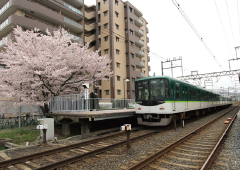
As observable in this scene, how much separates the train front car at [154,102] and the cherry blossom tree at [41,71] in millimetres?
5301

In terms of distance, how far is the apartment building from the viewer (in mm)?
30781

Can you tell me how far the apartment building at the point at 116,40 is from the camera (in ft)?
101

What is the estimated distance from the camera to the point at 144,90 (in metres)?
10.8

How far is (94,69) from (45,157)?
929 centimetres

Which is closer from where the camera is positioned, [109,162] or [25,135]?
[109,162]

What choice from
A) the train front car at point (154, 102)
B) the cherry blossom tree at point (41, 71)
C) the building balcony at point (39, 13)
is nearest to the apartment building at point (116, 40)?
the building balcony at point (39, 13)

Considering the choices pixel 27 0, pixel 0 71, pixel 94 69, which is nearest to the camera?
pixel 0 71

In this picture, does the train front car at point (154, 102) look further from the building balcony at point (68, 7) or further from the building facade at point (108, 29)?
the building balcony at point (68, 7)

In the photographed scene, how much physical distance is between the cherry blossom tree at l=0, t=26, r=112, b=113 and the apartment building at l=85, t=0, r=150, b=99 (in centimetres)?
1579

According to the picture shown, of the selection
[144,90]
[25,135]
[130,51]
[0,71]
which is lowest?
[25,135]

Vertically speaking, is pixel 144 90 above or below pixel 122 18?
below

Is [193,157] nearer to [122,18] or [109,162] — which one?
[109,162]

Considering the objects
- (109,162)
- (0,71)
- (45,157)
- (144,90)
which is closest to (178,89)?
(144,90)

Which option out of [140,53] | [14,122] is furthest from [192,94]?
[140,53]
